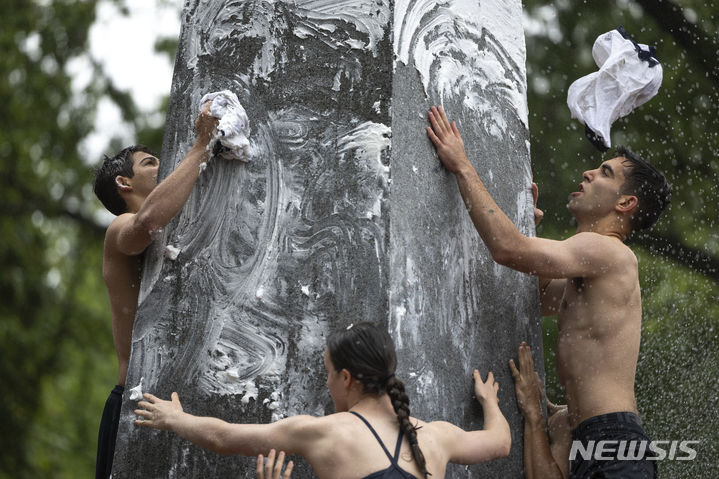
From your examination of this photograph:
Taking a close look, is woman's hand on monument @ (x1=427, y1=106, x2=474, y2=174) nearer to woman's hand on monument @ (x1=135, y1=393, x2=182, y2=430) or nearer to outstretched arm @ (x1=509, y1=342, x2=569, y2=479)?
outstretched arm @ (x1=509, y1=342, x2=569, y2=479)

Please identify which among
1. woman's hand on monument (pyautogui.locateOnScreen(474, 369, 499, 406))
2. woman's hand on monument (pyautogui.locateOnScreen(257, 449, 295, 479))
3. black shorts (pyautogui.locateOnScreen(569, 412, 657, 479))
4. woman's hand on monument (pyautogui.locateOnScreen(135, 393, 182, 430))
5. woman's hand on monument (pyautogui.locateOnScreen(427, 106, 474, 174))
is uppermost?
woman's hand on monument (pyautogui.locateOnScreen(427, 106, 474, 174))

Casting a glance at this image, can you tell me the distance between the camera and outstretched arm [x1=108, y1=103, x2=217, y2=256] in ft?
11.7

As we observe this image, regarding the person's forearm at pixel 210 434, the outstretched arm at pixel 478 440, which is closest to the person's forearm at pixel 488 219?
the outstretched arm at pixel 478 440

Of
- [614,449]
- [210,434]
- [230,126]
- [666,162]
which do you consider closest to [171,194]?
[230,126]

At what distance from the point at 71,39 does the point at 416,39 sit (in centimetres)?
688

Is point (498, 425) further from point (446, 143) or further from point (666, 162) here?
point (666, 162)

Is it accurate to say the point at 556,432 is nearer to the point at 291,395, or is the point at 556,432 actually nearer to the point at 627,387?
the point at 627,387

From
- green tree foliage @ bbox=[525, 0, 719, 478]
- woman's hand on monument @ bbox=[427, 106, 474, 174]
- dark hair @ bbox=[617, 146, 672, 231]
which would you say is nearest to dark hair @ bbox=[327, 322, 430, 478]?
woman's hand on monument @ bbox=[427, 106, 474, 174]

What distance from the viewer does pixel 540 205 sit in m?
7.95

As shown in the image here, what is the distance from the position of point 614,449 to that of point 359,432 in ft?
4.31

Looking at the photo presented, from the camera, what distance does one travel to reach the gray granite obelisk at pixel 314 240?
3.38 metres

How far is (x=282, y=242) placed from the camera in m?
3.53

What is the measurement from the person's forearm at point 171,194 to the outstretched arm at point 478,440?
4.46 ft

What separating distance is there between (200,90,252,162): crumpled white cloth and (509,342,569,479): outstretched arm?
1425mm
